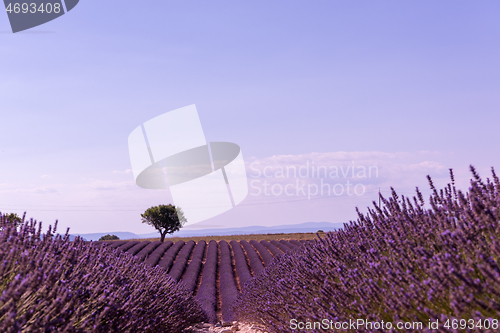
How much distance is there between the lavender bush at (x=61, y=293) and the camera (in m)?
2.41

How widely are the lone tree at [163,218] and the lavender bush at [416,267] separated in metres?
30.6

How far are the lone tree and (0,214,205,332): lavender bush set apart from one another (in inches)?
1167

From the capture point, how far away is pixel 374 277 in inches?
123

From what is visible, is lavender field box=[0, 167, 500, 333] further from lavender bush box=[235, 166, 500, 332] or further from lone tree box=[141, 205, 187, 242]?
lone tree box=[141, 205, 187, 242]

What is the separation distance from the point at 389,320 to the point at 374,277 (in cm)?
36

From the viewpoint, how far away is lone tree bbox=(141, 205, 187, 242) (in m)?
34.1

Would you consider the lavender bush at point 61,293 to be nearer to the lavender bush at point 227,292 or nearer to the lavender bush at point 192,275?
the lavender bush at point 227,292

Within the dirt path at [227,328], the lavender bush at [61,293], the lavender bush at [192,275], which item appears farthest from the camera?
the lavender bush at [192,275]

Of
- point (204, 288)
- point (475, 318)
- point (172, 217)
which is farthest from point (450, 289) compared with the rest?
point (172, 217)

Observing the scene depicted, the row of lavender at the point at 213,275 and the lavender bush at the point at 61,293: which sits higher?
the lavender bush at the point at 61,293


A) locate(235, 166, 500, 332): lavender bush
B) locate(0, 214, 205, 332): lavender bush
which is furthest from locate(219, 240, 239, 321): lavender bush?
locate(235, 166, 500, 332): lavender bush

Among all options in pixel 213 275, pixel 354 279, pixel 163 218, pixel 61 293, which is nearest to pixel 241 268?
pixel 213 275

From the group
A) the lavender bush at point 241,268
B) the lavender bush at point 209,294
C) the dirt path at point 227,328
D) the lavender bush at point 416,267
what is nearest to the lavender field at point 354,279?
the lavender bush at point 416,267

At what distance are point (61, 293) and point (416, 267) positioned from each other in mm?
2692
